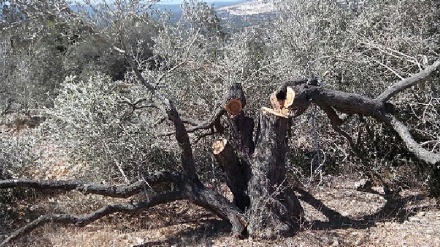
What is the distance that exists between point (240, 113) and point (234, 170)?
0.55 m

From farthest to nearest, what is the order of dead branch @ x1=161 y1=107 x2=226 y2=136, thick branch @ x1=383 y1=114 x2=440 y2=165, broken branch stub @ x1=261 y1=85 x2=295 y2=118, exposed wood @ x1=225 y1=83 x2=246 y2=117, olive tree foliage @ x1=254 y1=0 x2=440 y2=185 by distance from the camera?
olive tree foliage @ x1=254 y1=0 x2=440 y2=185
dead branch @ x1=161 y1=107 x2=226 y2=136
exposed wood @ x1=225 y1=83 x2=246 y2=117
broken branch stub @ x1=261 y1=85 x2=295 y2=118
thick branch @ x1=383 y1=114 x2=440 y2=165

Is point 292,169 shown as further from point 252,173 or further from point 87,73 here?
point 87,73

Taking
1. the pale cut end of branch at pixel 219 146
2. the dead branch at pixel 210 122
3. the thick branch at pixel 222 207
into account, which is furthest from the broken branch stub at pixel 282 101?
the thick branch at pixel 222 207

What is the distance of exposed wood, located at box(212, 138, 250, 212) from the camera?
464 cm

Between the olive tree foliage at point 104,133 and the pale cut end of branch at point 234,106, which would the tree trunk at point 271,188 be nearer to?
the pale cut end of branch at point 234,106

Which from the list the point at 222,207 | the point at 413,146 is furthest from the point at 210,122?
the point at 413,146

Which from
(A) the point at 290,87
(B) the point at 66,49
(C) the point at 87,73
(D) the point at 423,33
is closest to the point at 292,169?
(A) the point at 290,87

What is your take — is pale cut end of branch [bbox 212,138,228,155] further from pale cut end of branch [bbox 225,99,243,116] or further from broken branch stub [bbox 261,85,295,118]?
broken branch stub [bbox 261,85,295,118]

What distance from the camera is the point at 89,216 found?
4617 millimetres

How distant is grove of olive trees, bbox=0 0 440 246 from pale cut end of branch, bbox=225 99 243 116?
0.04ft

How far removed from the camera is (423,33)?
20.6 ft

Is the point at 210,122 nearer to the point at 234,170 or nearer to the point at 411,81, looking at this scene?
the point at 234,170

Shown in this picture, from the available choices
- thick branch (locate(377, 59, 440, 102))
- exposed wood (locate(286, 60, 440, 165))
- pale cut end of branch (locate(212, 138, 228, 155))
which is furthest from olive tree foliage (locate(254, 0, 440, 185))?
pale cut end of branch (locate(212, 138, 228, 155))

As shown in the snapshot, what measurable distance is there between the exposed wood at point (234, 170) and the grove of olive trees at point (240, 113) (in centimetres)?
1
